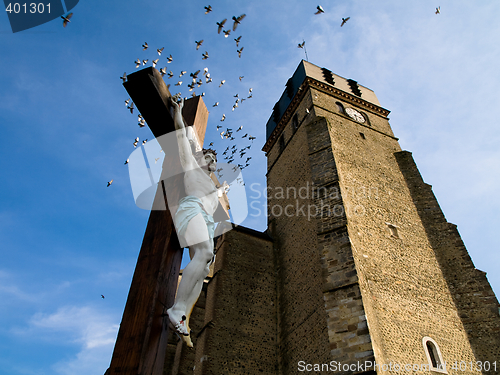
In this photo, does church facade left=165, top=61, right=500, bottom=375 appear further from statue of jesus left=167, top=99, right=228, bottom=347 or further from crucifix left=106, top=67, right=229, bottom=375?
crucifix left=106, top=67, right=229, bottom=375

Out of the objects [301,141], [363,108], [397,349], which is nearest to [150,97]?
[397,349]

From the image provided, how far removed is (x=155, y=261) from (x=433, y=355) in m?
8.96

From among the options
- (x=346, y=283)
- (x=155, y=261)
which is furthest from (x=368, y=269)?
(x=155, y=261)

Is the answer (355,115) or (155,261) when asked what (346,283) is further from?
(355,115)

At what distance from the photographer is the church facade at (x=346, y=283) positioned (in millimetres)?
8188

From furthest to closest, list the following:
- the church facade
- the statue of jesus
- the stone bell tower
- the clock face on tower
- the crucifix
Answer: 1. the clock face on tower
2. the church facade
3. the stone bell tower
4. the statue of jesus
5. the crucifix

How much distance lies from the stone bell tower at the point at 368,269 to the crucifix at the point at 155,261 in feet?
20.0

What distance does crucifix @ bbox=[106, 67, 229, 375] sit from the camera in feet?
6.16

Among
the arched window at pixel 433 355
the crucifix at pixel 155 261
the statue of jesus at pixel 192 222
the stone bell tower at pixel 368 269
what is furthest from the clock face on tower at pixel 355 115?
the statue of jesus at pixel 192 222

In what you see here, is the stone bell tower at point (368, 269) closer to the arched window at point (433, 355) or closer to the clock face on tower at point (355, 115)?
the arched window at point (433, 355)

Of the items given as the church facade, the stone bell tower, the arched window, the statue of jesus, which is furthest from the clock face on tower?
the statue of jesus

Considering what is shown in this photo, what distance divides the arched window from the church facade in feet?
0.08

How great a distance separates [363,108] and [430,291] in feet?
36.6

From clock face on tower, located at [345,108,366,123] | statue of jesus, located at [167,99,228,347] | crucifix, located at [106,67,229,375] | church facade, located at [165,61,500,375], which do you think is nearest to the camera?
crucifix, located at [106,67,229,375]
